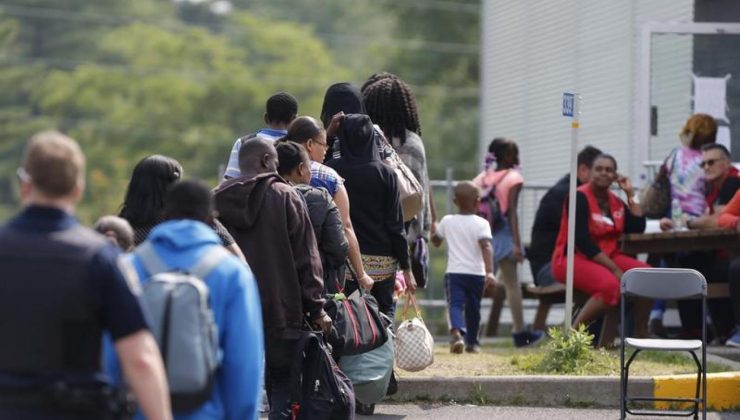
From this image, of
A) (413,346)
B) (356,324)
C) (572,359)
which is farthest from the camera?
(572,359)

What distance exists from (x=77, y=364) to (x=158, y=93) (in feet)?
218

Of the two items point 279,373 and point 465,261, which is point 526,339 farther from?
point 279,373

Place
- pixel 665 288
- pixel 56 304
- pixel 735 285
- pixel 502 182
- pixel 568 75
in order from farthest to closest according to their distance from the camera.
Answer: pixel 568 75 < pixel 502 182 < pixel 735 285 < pixel 665 288 < pixel 56 304

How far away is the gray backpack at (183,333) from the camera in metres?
5.34

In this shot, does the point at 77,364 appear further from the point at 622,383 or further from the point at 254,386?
the point at 622,383

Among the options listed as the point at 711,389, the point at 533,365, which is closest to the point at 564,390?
the point at 533,365

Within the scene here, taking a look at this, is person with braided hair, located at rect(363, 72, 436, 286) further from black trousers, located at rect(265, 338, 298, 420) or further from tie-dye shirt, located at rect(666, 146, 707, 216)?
tie-dye shirt, located at rect(666, 146, 707, 216)

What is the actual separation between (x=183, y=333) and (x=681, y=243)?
8.25 metres

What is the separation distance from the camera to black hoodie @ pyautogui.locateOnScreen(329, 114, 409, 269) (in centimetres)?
956

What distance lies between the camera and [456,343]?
491 inches

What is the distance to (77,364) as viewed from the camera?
15.9 ft

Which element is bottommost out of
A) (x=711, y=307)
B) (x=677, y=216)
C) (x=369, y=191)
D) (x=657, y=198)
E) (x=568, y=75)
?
(x=711, y=307)

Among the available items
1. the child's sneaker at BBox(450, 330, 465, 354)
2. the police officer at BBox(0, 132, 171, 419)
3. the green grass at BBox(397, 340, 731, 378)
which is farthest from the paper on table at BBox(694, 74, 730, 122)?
the police officer at BBox(0, 132, 171, 419)

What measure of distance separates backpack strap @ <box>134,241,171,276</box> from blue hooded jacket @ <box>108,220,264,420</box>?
2 cm
